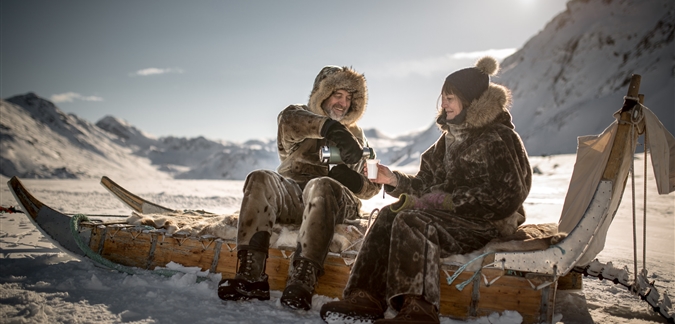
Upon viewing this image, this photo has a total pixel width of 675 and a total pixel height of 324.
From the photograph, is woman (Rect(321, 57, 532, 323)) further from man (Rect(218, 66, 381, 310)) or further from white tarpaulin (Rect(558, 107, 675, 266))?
white tarpaulin (Rect(558, 107, 675, 266))

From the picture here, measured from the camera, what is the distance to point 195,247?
9.17 feet

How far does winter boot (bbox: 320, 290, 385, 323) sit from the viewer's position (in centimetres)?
204

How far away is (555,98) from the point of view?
46594 millimetres

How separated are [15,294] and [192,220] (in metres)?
1.41

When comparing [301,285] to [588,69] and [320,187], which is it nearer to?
[320,187]

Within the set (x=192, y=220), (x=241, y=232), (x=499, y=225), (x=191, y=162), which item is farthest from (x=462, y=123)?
(x=191, y=162)

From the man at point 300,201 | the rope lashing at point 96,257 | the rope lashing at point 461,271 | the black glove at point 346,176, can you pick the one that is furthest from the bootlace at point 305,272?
the rope lashing at point 96,257

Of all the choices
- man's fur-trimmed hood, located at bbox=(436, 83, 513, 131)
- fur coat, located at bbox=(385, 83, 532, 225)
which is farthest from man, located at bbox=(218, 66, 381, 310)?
man's fur-trimmed hood, located at bbox=(436, 83, 513, 131)

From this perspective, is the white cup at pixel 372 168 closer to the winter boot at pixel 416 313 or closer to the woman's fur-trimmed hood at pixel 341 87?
the winter boot at pixel 416 313

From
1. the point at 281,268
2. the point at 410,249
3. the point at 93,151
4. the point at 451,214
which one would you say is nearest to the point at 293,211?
the point at 281,268

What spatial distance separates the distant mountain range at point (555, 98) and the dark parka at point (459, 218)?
24.5m

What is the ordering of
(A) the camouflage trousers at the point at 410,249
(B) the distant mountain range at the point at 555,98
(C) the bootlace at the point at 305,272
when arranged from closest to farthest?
(A) the camouflage trousers at the point at 410,249, (C) the bootlace at the point at 305,272, (B) the distant mountain range at the point at 555,98

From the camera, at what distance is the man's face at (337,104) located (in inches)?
130

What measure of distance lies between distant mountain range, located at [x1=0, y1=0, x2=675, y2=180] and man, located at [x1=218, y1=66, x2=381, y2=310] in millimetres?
23501
